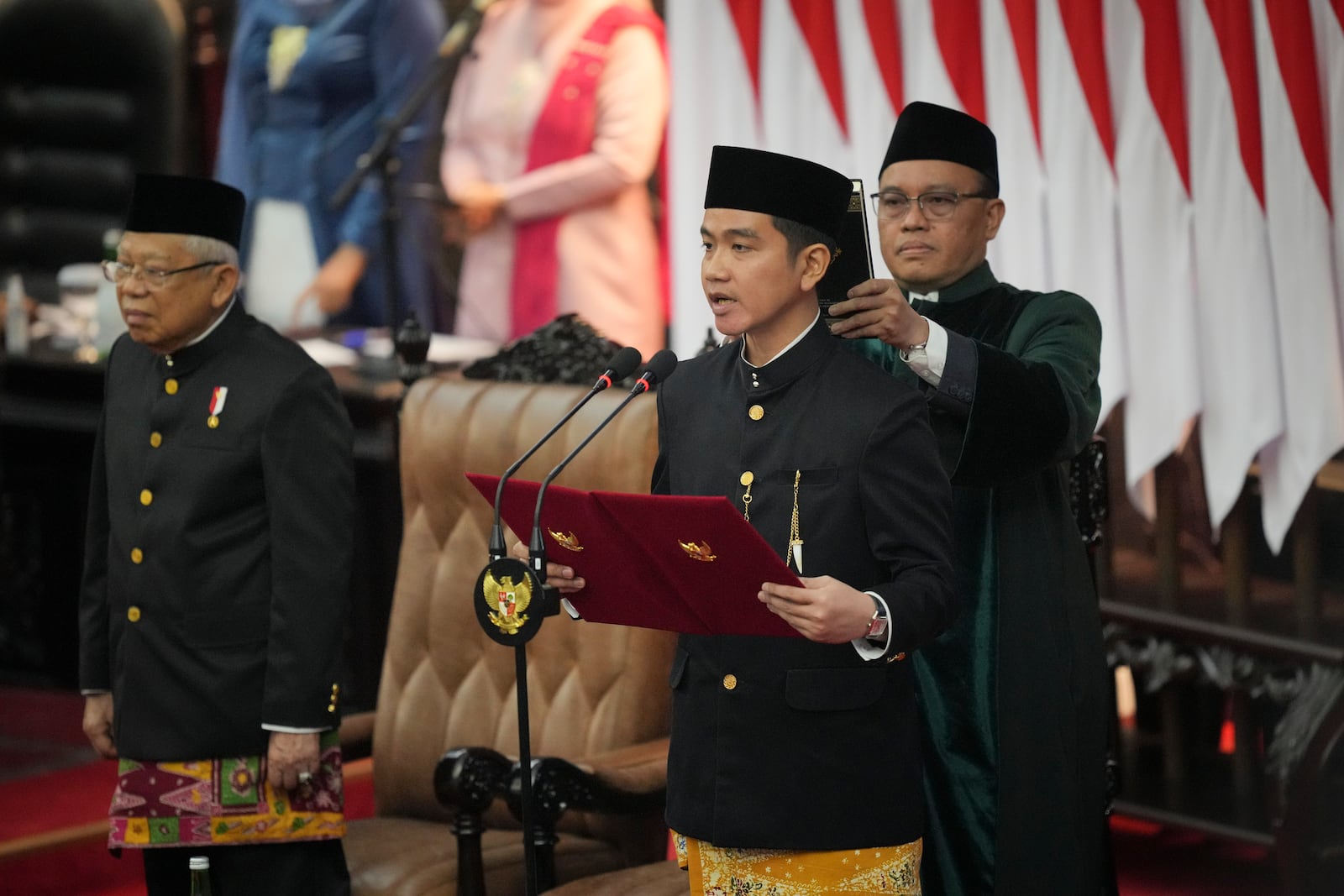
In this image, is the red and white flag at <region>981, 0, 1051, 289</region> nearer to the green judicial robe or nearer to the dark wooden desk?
the green judicial robe

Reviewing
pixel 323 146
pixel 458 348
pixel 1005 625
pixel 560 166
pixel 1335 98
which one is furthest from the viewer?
pixel 323 146

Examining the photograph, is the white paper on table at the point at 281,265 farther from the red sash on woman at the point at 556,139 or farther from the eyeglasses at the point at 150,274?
the eyeglasses at the point at 150,274

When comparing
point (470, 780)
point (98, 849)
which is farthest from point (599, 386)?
point (98, 849)

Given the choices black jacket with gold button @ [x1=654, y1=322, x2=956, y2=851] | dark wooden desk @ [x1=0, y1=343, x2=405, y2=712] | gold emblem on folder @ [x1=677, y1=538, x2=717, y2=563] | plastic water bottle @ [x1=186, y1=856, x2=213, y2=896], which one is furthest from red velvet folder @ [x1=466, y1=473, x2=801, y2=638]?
dark wooden desk @ [x1=0, y1=343, x2=405, y2=712]

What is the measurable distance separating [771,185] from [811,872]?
762 millimetres

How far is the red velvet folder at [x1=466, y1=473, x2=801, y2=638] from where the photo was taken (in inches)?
61.3

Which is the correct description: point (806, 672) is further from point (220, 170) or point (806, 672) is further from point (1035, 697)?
point (220, 170)

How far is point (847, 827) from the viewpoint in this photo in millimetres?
1761

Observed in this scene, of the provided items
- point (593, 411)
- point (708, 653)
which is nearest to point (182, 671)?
point (593, 411)

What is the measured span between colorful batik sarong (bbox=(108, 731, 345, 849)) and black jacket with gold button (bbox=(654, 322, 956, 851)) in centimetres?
82

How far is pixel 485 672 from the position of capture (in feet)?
9.27

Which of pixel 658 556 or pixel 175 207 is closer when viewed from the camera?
pixel 658 556

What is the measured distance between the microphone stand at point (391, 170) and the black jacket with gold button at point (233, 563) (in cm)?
197

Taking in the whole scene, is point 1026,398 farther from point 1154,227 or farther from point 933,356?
point 1154,227
